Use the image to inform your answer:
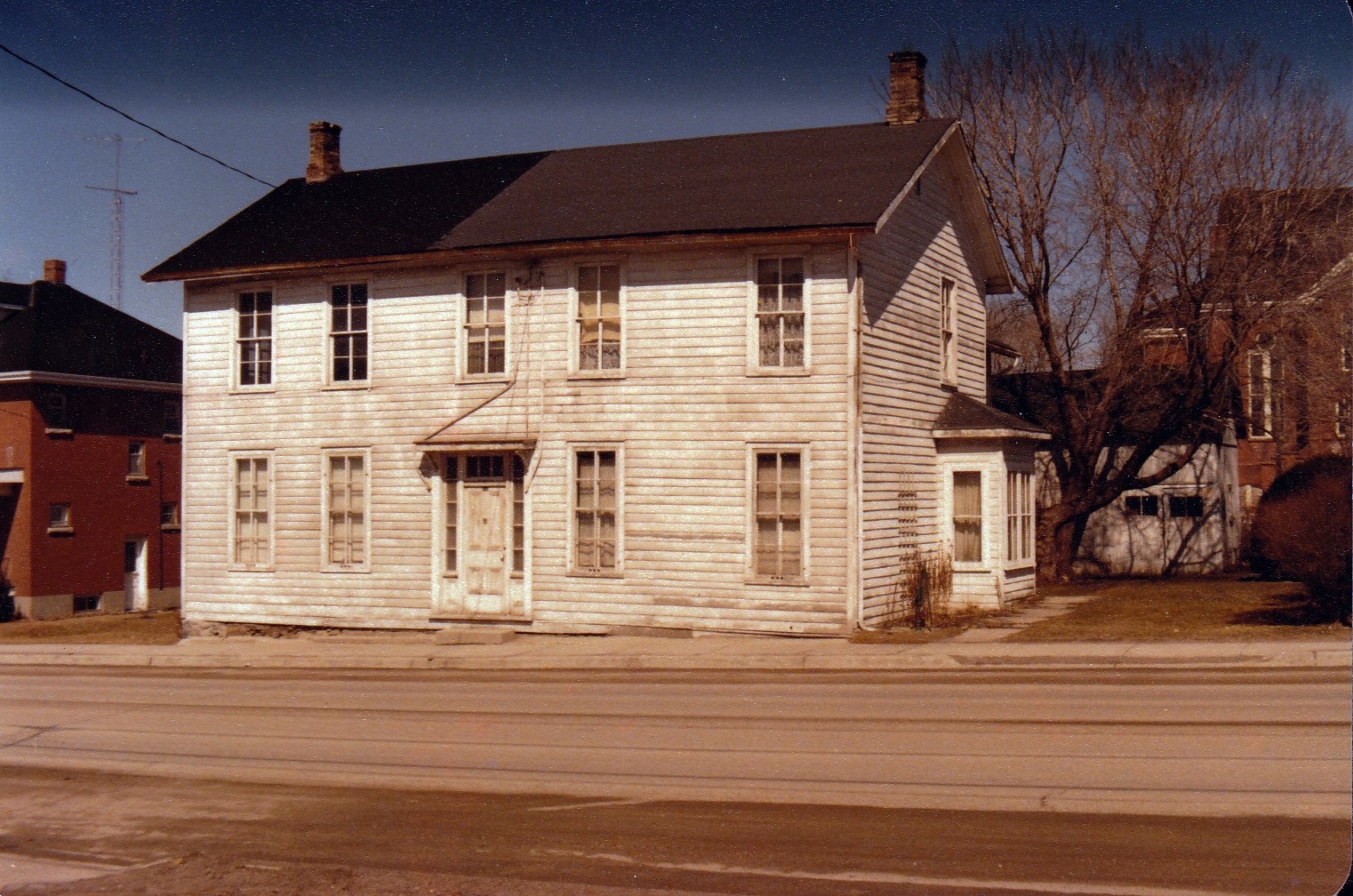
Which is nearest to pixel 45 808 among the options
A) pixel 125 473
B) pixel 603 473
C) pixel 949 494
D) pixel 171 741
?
pixel 171 741

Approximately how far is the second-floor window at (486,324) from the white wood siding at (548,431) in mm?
230

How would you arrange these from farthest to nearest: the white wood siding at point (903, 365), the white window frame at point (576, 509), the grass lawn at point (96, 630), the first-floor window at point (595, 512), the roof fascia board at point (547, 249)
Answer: the grass lawn at point (96, 630), the first-floor window at point (595, 512), the white window frame at point (576, 509), the white wood siding at point (903, 365), the roof fascia board at point (547, 249)

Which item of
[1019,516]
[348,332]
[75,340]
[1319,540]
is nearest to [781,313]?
[1019,516]

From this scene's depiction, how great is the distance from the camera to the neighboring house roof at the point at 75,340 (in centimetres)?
3650

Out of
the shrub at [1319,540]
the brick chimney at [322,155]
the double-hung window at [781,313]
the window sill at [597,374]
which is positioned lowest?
the shrub at [1319,540]

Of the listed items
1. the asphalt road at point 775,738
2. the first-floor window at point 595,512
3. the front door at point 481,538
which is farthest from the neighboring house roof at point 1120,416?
the asphalt road at point 775,738

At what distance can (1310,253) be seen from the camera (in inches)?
974

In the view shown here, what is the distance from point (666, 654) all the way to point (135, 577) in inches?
1060

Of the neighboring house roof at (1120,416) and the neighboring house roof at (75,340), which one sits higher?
the neighboring house roof at (75,340)

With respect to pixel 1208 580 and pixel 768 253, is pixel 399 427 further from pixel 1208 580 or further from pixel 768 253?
pixel 1208 580

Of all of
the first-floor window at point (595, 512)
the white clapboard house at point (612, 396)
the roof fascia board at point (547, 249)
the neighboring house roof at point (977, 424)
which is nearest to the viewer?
the roof fascia board at point (547, 249)

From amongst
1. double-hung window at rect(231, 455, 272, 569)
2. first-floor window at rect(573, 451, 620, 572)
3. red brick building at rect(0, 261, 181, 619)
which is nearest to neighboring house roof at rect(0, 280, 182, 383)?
red brick building at rect(0, 261, 181, 619)

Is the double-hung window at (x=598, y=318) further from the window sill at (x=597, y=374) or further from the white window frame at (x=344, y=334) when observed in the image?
the white window frame at (x=344, y=334)

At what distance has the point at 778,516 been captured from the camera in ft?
65.9
